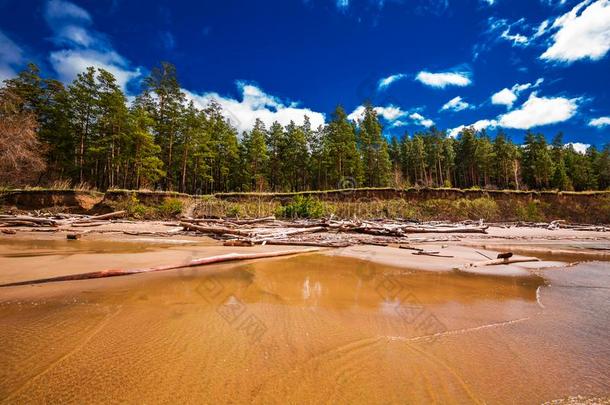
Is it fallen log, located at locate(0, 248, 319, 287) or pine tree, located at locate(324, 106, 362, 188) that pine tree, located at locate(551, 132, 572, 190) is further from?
fallen log, located at locate(0, 248, 319, 287)

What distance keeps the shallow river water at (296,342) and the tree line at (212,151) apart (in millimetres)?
26625

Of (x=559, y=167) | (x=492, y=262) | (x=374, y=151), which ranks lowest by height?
(x=492, y=262)

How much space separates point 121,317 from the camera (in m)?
2.46

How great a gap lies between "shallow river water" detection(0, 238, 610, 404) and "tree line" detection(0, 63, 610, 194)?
26.6 meters

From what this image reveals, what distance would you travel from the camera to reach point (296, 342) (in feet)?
6.91

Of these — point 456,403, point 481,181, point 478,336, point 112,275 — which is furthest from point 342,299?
point 481,181

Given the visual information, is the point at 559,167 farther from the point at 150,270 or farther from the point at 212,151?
the point at 150,270

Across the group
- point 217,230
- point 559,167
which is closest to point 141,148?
point 217,230

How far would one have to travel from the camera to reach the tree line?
29891mm

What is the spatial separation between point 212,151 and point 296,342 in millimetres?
42219

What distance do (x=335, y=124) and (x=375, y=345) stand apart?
44.8m

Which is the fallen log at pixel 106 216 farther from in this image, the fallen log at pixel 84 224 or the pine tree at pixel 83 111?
the pine tree at pixel 83 111

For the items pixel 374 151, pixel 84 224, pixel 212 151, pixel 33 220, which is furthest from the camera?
pixel 374 151

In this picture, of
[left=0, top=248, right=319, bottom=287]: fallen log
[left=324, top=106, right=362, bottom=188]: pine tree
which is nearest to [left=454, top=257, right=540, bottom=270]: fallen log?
[left=0, top=248, right=319, bottom=287]: fallen log
